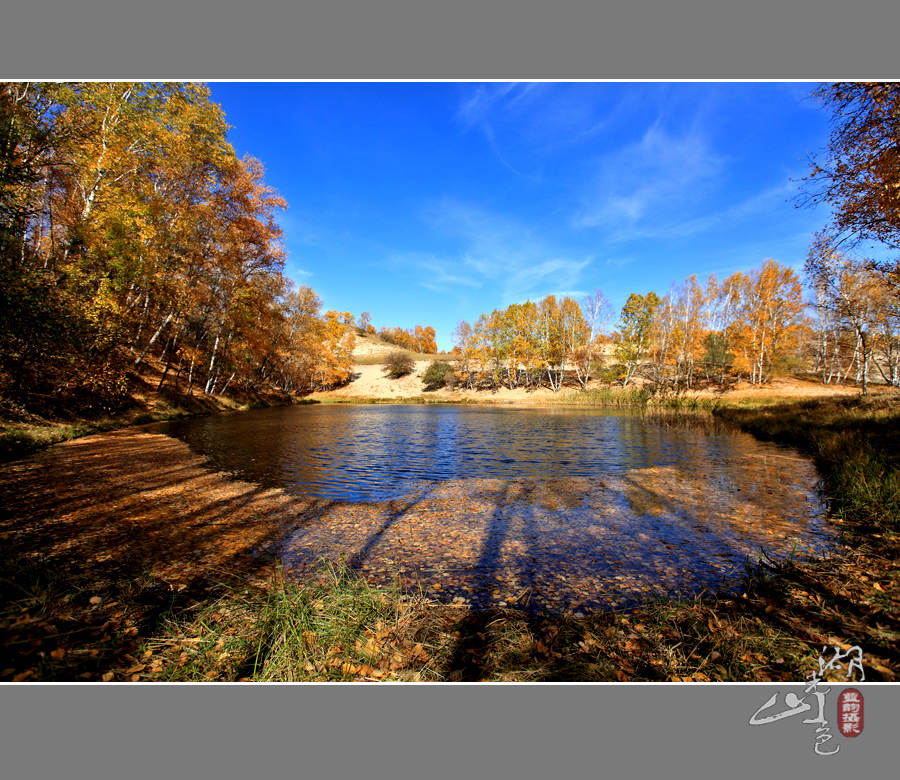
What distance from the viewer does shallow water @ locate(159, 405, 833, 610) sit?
6.30 m

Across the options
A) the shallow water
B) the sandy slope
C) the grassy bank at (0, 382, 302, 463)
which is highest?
the sandy slope

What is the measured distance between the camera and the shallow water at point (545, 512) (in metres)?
6.30

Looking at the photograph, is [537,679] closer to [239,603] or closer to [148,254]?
[239,603]

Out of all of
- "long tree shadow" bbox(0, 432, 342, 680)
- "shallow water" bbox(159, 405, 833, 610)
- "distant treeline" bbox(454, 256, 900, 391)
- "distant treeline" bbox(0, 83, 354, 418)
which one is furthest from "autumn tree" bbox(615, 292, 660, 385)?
"long tree shadow" bbox(0, 432, 342, 680)

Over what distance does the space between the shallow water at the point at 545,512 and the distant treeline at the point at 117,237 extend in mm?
6687

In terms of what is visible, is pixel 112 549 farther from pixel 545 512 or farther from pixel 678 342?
pixel 678 342

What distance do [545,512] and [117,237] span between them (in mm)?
26059

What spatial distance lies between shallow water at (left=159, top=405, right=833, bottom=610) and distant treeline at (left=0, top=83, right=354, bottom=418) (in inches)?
263

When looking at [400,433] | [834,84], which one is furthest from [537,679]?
[400,433]

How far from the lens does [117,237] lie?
20.0 metres
